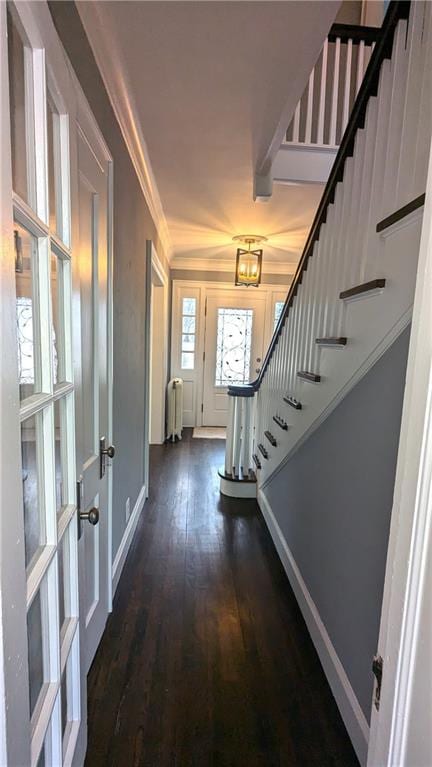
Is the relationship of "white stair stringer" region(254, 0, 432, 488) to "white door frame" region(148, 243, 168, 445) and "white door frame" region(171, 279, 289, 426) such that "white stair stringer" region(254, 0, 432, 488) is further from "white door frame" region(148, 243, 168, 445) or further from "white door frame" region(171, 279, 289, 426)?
"white door frame" region(171, 279, 289, 426)

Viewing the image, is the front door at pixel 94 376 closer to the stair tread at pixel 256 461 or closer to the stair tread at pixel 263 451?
the stair tread at pixel 263 451

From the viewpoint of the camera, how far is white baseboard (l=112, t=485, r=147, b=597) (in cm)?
219

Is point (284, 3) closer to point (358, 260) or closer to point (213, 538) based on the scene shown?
point (358, 260)

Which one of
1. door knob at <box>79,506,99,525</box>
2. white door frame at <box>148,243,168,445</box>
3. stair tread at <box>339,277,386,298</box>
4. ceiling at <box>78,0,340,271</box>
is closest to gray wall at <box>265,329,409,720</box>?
stair tread at <box>339,277,386,298</box>

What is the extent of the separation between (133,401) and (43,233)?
2016mm

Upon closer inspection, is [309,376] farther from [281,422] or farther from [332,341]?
[281,422]

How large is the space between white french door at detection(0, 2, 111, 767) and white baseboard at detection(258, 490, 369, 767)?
899 millimetres

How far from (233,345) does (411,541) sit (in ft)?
17.9

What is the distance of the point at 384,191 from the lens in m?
1.26

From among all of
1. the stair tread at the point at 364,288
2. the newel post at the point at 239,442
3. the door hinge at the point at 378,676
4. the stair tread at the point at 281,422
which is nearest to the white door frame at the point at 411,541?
the door hinge at the point at 378,676

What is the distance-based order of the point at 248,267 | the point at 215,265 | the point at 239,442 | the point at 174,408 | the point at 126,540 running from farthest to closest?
1. the point at 215,265
2. the point at 174,408
3. the point at 248,267
4. the point at 239,442
5. the point at 126,540

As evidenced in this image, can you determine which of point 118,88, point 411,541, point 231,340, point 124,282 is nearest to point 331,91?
point 118,88

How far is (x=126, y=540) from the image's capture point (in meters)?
2.53

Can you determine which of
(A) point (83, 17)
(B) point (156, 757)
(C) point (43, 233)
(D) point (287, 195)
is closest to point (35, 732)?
(B) point (156, 757)
